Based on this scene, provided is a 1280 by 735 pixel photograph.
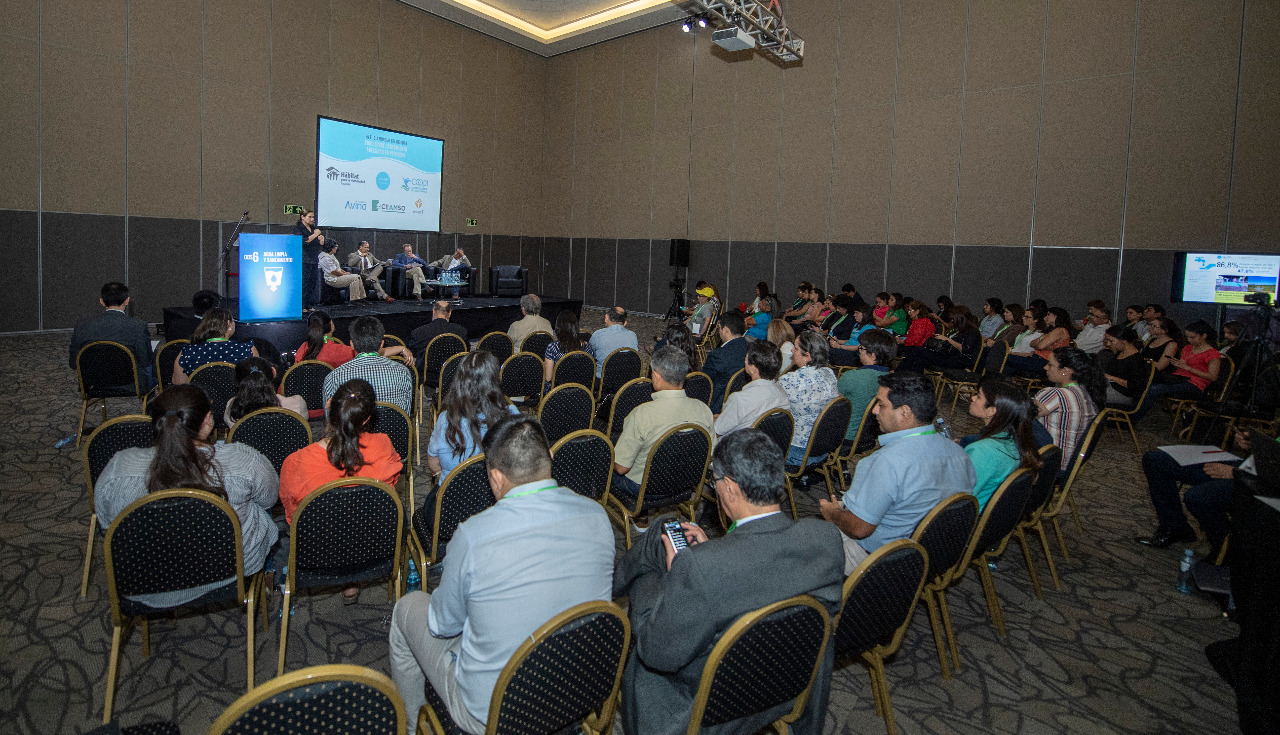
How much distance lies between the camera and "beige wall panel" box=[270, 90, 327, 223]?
12109mm

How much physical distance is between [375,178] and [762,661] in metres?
13.4

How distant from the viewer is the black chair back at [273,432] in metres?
3.21

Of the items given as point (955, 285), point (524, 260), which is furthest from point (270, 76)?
point (955, 285)

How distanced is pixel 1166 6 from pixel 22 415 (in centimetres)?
1355

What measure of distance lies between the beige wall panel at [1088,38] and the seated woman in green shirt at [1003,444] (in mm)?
8997

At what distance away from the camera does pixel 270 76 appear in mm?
11875

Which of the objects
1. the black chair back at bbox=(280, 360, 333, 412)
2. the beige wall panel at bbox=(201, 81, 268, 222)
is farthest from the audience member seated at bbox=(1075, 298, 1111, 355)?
the beige wall panel at bbox=(201, 81, 268, 222)

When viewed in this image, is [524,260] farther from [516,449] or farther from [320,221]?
[516,449]

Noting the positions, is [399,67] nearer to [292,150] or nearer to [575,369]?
[292,150]

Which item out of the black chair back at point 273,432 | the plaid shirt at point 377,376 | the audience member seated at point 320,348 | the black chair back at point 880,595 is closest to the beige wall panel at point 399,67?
the audience member seated at point 320,348

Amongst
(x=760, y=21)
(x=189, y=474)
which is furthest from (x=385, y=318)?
(x=189, y=474)

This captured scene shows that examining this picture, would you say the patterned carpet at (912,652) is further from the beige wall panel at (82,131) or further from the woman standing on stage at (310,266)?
the beige wall panel at (82,131)

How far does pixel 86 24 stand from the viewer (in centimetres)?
990

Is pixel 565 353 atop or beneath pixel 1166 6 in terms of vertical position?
beneath
